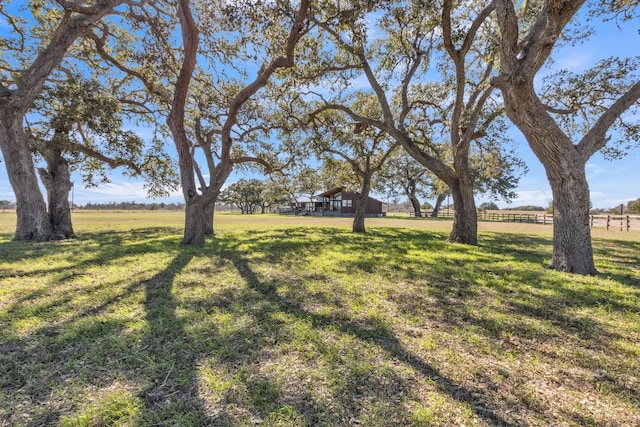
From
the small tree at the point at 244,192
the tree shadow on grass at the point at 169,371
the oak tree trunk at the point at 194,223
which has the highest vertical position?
the small tree at the point at 244,192

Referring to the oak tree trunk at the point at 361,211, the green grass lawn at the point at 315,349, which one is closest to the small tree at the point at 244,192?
the oak tree trunk at the point at 361,211

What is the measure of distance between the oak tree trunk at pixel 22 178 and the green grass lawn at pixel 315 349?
17.2 ft

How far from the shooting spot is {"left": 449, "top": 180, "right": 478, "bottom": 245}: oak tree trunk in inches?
369

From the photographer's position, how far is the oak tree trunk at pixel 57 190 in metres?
10.3

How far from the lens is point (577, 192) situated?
532cm

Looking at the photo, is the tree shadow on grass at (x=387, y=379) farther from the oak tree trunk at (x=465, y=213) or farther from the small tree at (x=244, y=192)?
the small tree at (x=244, y=192)

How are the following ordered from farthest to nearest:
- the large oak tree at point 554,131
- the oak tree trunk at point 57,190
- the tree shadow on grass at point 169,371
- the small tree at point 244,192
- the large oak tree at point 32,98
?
the small tree at point 244,192 → the oak tree trunk at point 57,190 → the large oak tree at point 32,98 → the large oak tree at point 554,131 → the tree shadow on grass at point 169,371

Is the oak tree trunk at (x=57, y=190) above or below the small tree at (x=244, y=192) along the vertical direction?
below

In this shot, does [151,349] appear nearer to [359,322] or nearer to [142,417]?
[142,417]

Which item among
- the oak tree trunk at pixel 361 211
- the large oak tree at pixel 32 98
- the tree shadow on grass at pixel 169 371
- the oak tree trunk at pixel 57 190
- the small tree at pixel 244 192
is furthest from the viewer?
the small tree at pixel 244 192

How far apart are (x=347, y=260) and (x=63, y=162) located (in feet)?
39.0

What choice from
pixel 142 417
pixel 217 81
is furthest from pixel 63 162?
pixel 142 417

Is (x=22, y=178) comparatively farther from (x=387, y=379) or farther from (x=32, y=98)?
(x=387, y=379)

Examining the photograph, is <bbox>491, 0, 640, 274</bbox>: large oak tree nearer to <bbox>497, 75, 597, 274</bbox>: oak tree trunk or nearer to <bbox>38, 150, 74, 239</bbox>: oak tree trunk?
<bbox>497, 75, 597, 274</bbox>: oak tree trunk
